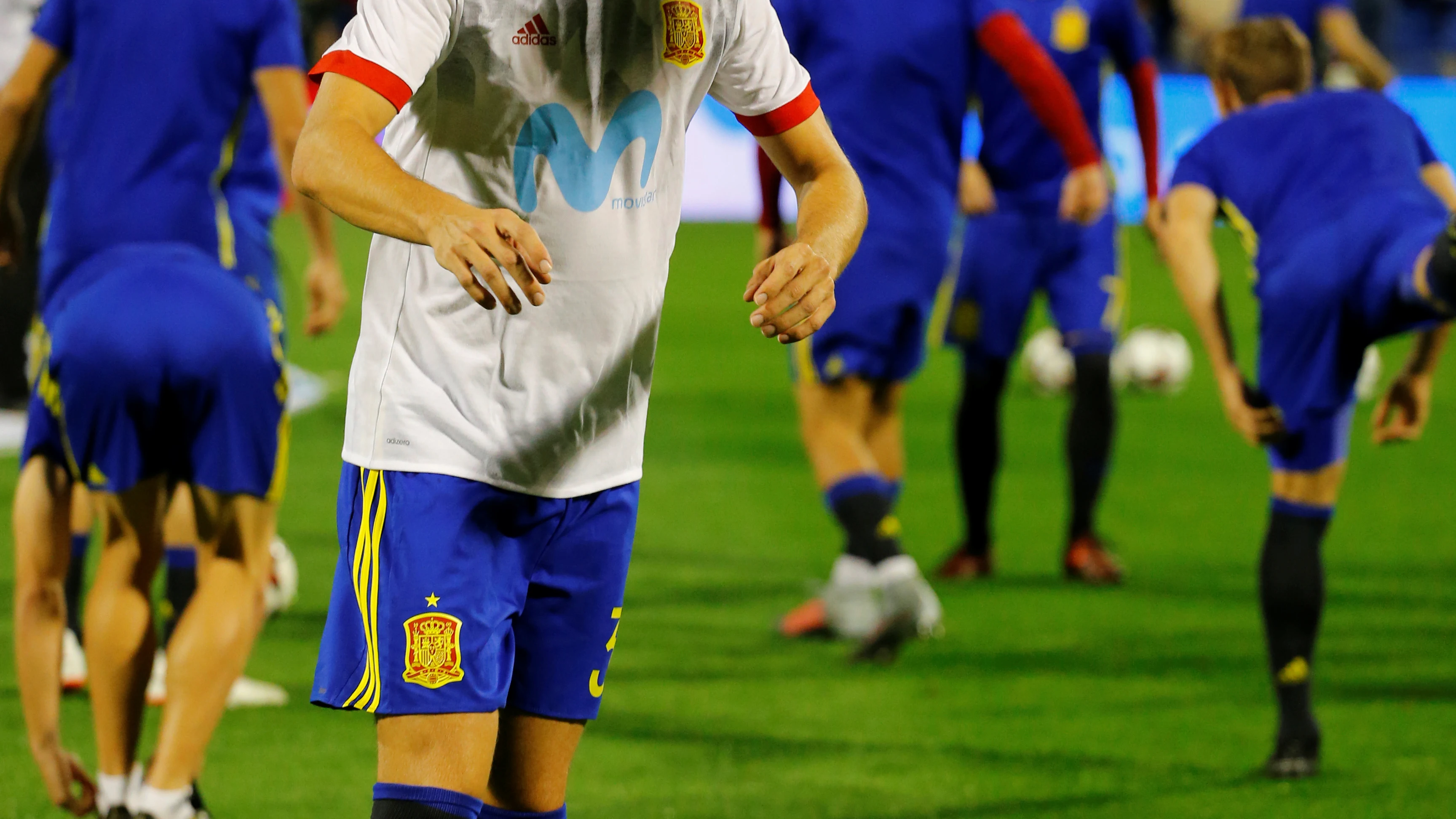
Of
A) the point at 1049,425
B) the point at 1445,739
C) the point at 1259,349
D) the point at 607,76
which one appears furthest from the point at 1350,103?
the point at 1049,425

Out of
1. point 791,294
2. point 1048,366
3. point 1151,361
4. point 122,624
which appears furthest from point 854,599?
point 1151,361

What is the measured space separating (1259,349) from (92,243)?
102 inches

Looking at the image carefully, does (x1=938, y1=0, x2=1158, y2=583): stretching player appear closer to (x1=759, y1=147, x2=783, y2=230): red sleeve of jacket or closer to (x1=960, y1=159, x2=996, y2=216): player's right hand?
(x1=960, y1=159, x2=996, y2=216): player's right hand

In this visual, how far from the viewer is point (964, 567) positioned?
272 inches

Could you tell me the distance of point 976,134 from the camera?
1766cm

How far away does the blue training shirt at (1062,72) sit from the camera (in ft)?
22.6

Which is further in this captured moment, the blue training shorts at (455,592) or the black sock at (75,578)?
the black sock at (75,578)

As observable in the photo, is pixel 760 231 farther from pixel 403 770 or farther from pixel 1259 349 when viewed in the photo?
pixel 403 770

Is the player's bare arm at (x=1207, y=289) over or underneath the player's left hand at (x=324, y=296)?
over

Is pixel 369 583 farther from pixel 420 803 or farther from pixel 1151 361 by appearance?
pixel 1151 361

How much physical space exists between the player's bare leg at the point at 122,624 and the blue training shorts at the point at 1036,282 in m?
3.78

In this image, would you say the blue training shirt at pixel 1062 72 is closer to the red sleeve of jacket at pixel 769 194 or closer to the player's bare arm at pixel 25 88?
the red sleeve of jacket at pixel 769 194

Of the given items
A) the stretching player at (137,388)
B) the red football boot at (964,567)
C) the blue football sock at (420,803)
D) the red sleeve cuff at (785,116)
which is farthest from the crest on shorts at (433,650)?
the red football boot at (964,567)

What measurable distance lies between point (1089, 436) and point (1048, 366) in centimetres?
457
